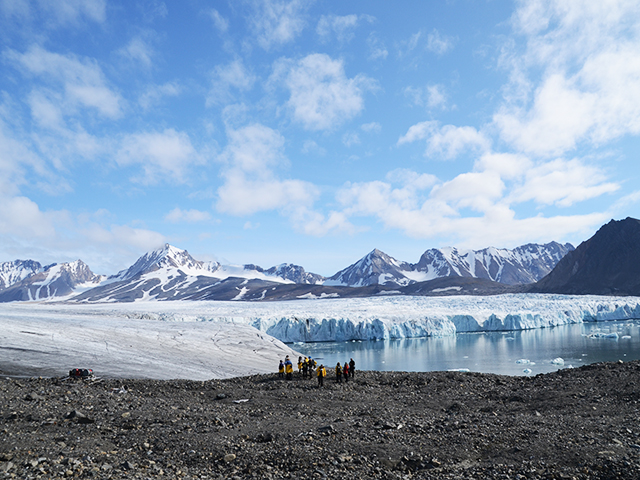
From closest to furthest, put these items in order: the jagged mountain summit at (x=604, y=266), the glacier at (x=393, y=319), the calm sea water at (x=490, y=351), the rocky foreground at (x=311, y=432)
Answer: the rocky foreground at (x=311, y=432) < the calm sea water at (x=490, y=351) < the glacier at (x=393, y=319) < the jagged mountain summit at (x=604, y=266)

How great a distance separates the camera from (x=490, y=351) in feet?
133

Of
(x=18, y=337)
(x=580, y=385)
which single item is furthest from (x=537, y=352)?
(x=18, y=337)

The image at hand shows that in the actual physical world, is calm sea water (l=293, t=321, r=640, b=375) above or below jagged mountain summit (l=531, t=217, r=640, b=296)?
below

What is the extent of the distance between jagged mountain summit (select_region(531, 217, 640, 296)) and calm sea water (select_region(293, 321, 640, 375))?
328 ft

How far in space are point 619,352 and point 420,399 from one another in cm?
3042

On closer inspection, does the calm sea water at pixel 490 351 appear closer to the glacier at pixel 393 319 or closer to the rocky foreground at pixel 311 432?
the glacier at pixel 393 319

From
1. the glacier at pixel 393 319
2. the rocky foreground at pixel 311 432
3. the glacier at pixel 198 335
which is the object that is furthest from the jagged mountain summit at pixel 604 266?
the rocky foreground at pixel 311 432

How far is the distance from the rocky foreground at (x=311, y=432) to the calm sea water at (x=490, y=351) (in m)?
15.7

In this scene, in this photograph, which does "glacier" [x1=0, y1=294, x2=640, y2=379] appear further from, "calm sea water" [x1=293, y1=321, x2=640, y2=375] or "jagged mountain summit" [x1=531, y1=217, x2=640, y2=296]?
"jagged mountain summit" [x1=531, y1=217, x2=640, y2=296]

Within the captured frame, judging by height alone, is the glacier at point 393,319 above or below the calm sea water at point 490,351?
above

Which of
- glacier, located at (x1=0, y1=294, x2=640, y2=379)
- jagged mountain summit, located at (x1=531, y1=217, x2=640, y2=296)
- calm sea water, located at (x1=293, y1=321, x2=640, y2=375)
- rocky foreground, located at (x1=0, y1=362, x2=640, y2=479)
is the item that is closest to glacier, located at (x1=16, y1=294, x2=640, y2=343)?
glacier, located at (x1=0, y1=294, x2=640, y2=379)

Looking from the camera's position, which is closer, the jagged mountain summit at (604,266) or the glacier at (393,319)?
the glacier at (393,319)

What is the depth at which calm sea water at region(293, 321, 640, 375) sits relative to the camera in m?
32.0

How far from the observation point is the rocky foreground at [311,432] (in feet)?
25.9
